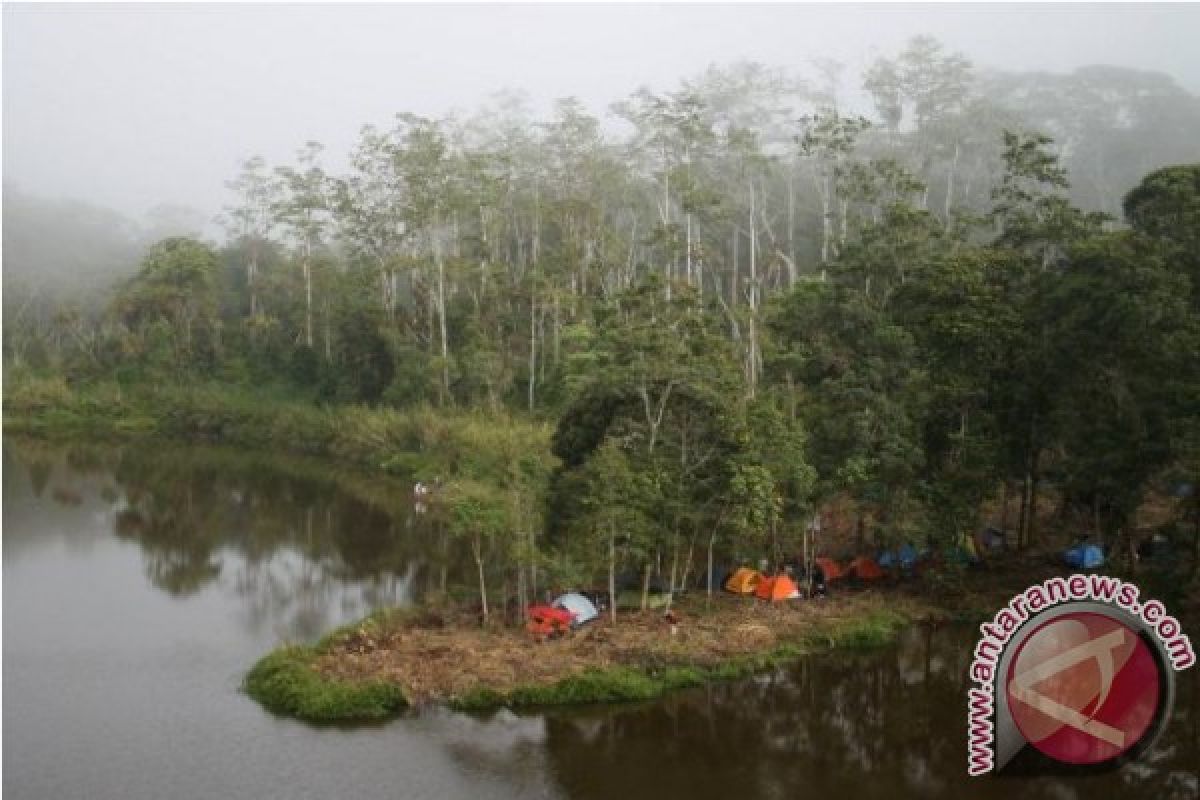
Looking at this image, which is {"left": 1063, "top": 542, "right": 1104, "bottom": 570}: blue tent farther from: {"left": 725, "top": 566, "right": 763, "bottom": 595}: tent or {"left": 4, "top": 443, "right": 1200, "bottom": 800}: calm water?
{"left": 725, "top": 566, "right": 763, "bottom": 595}: tent

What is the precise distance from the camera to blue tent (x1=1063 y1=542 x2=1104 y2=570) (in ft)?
66.9

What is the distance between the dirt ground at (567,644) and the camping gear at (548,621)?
190 mm

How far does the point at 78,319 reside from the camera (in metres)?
51.2

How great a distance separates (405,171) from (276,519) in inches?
583

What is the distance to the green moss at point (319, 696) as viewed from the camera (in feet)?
48.8

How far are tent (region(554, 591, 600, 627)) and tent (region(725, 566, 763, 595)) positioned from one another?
311 centimetres

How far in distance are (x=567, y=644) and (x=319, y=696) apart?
403 cm

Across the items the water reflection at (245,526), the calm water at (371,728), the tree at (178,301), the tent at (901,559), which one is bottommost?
the water reflection at (245,526)

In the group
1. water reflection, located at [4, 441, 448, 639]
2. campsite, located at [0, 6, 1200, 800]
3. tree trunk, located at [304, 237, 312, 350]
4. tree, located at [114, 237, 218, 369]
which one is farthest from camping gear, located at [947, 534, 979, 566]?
tree, located at [114, 237, 218, 369]

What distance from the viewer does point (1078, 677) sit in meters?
11.2

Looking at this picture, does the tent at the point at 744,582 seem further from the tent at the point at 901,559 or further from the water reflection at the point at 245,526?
the water reflection at the point at 245,526

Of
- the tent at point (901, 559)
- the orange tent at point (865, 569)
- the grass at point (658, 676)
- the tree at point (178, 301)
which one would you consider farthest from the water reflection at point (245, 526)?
the tent at point (901, 559)

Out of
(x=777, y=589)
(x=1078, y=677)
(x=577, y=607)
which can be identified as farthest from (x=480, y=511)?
(x=1078, y=677)

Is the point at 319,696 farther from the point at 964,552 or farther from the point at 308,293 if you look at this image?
the point at 308,293
